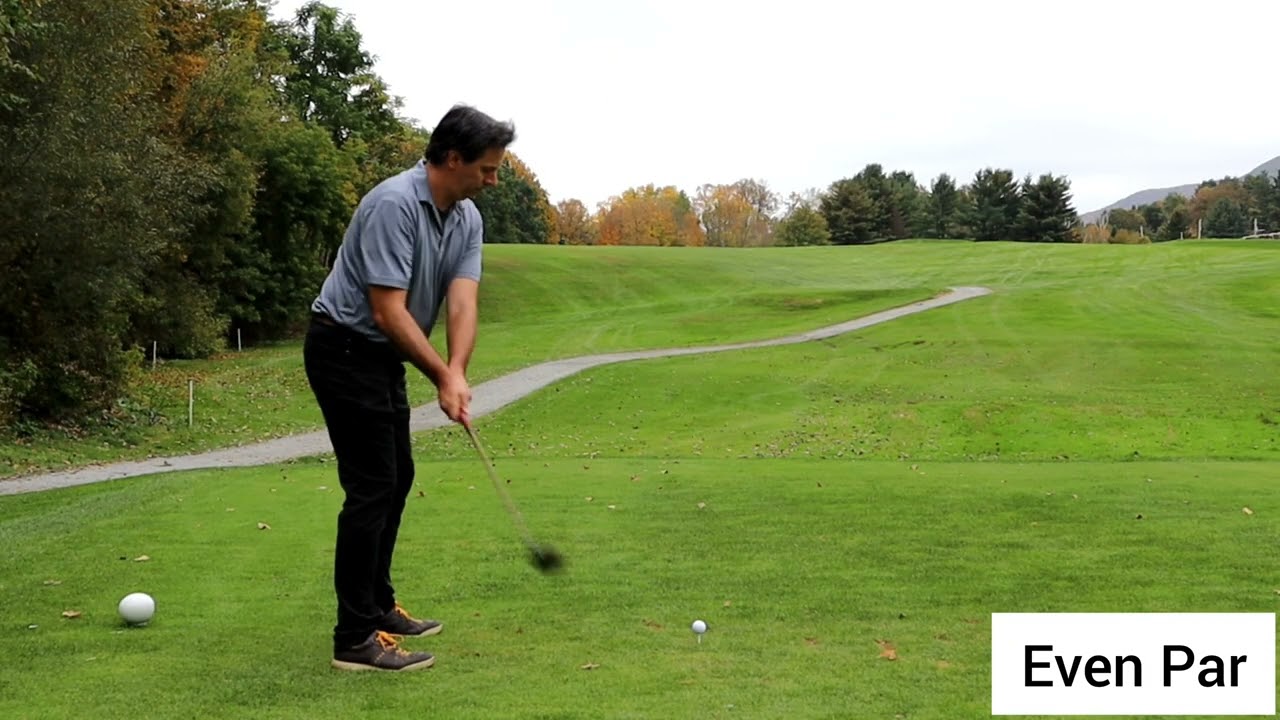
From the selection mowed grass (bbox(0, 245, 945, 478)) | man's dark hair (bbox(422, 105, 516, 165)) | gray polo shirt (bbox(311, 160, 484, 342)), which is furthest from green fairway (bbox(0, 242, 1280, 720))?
man's dark hair (bbox(422, 105, 516, 165))

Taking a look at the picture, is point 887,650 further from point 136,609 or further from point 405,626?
point 136,609

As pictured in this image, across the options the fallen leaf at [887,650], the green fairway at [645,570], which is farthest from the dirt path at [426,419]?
the fallen leaf at [887,650]

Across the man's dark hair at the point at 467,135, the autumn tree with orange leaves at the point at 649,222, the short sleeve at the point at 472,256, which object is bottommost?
the short sleeve at the point at 472,256

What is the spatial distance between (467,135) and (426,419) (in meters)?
17.9

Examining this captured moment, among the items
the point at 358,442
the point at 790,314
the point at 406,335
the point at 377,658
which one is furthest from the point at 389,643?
the point at 790,314

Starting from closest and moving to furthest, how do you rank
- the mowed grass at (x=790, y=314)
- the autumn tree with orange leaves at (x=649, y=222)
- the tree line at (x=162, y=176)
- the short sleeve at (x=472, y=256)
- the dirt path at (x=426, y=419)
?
the short sleeve at (x=472, y=256), the dirt path at (x=426, y=419), the tree line at (x=162, y=176), the mowed grass at (x=790, y=314), the autumn tree with orange leaves at (x=649, y=222)

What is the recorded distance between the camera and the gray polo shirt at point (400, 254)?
4508mm

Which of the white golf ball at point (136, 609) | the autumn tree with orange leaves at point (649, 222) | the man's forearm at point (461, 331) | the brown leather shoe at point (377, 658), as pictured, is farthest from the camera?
the autumn tree with orange leaves at point (649, 222)

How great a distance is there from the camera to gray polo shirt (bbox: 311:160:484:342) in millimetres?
4508

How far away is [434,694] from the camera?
409cm

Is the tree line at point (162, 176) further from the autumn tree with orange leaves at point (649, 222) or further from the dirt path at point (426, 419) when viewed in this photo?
the autumn tree with orange leaves at point (649, 222)

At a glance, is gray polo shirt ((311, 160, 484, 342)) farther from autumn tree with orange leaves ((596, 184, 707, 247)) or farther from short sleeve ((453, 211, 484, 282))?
autumn tree with orange leaves ((596, 184, 707, 247))

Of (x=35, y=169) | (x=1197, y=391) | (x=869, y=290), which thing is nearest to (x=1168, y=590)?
(x=35, y=169)

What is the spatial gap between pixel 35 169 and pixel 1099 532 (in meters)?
15.9
